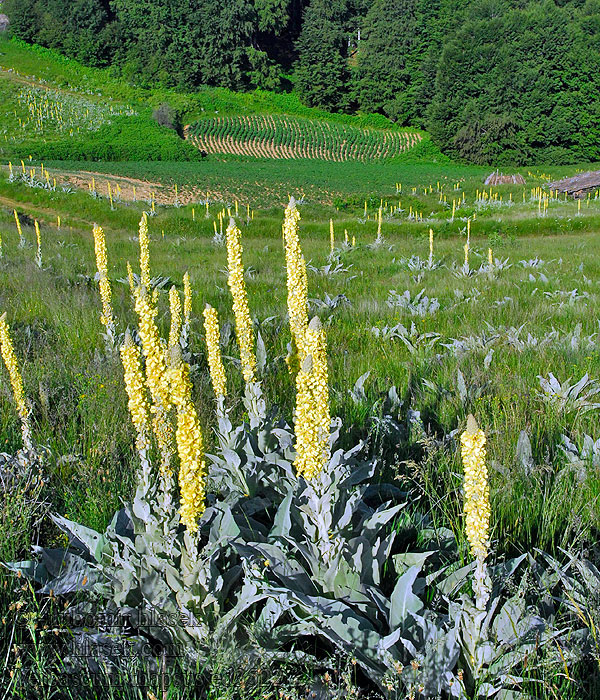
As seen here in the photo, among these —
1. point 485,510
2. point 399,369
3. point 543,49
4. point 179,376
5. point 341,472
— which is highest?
point 543,49

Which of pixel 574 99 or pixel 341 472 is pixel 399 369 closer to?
pixel 341 472

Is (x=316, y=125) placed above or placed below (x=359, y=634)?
above

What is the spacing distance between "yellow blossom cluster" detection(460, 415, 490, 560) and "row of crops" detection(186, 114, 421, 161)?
217 ft

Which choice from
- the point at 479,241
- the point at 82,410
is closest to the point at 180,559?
the point at 82,410

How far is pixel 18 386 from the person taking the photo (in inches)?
122

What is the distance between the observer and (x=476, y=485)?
1.89 m

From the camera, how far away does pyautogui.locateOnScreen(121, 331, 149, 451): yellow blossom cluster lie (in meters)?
2.34

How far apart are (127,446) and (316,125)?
78.9m

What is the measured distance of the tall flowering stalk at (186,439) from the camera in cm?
210

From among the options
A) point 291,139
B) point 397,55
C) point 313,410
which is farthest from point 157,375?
point 397,55

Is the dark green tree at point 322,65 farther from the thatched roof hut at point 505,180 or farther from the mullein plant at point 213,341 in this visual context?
the mullein plant at point 213,341

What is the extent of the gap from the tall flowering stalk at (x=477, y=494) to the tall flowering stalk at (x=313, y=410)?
61 centimetres

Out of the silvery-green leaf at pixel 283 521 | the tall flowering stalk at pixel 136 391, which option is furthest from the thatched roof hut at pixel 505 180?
the tall flowering stalk at pixel 136 391

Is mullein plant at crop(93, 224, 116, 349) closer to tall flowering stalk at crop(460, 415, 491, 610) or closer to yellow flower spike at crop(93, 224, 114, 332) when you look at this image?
yellow flower spike at crop(93, 224, 114, 332)
